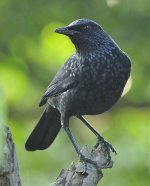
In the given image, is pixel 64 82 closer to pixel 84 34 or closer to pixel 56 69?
pixel 84 34

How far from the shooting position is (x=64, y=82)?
22.9 feet

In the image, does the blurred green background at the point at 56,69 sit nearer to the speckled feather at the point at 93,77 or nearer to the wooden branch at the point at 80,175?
the speckled feather at the point at 93,77

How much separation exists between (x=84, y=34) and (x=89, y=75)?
1.23 ft

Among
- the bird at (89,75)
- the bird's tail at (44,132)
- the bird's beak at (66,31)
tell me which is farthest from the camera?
the bird's tail at (44,132)

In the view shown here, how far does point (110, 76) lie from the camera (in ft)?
22.0

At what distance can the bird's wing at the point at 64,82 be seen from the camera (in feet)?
22.6

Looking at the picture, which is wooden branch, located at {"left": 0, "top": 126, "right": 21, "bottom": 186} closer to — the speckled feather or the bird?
the bird

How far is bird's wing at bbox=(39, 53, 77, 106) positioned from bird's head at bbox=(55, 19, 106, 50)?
16cm

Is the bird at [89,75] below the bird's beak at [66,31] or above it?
below

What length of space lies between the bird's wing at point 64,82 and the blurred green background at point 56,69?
7.43 feet

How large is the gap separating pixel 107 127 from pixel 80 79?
10.8 ft

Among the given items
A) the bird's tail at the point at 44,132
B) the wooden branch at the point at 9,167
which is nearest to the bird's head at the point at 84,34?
the bird's tail at the point at 44,132

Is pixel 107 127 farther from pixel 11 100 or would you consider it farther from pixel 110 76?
pixel 110 76

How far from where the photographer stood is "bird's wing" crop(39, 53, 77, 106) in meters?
6.88
